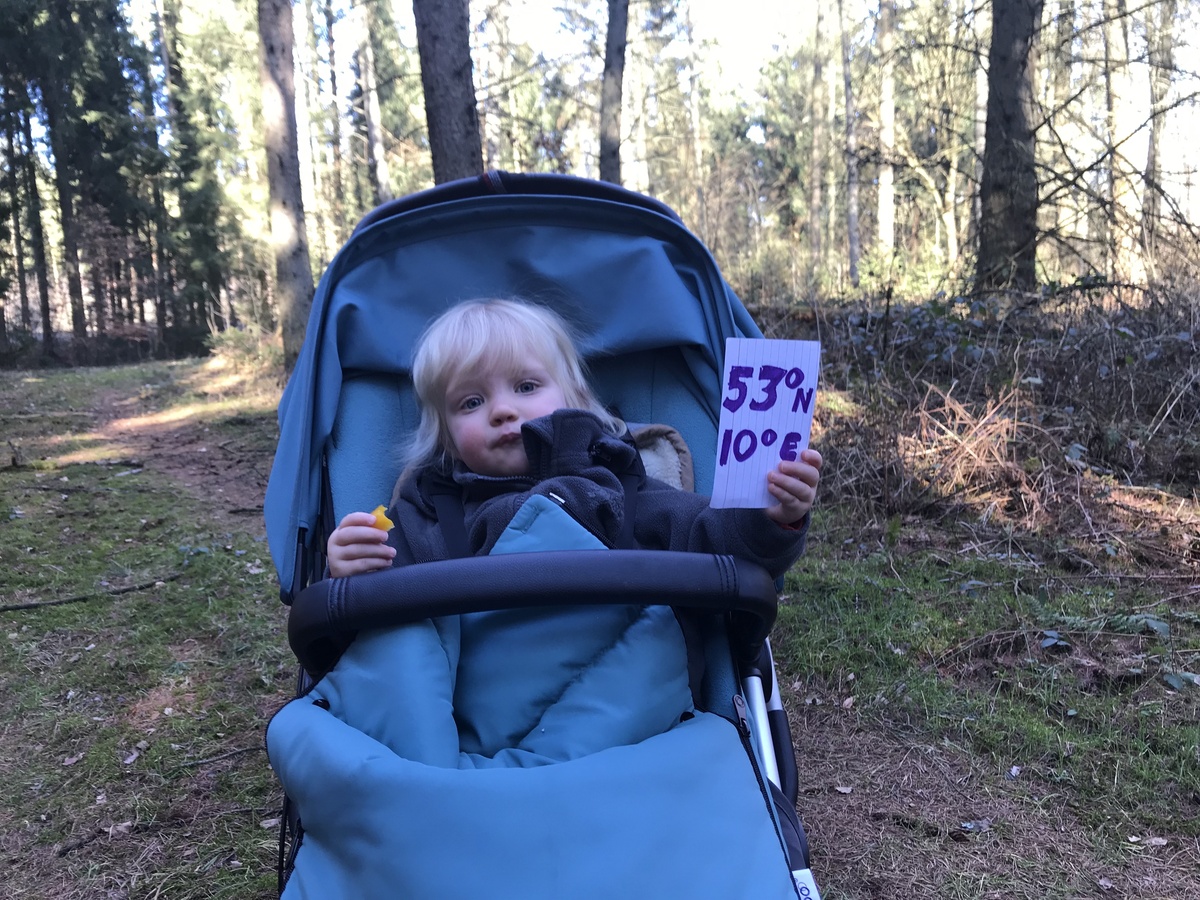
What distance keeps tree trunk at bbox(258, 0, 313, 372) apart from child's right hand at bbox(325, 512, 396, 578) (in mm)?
8148

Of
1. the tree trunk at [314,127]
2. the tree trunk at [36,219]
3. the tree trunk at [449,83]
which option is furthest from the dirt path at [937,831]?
the tree trunk at [36,219]

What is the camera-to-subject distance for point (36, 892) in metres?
1.98

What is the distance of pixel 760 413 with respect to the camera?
1.53 meters

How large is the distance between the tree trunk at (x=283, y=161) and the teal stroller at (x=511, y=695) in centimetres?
759

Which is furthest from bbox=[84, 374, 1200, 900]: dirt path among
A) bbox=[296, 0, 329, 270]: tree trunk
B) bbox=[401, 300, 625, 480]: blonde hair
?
bbox=[296, 0, 329, 270]: tree trunk

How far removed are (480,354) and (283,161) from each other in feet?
28.4

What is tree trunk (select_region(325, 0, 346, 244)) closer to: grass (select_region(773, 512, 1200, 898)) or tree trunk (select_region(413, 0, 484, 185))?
tree trunk (select_region(413, 0, 484, 185))

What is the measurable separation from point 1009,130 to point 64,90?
2340cm

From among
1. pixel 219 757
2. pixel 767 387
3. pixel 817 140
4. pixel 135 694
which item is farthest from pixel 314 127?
pixel 767 387

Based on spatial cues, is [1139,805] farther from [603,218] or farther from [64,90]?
[64,90]

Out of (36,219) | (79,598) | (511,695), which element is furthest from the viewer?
(36,219)

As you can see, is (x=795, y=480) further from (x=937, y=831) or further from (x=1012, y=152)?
(x=1012, y=152)

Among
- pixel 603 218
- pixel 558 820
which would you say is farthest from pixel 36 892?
pixel 603 218

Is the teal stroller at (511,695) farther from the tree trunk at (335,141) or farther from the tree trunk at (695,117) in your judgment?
the tree trunk at (695,117)
